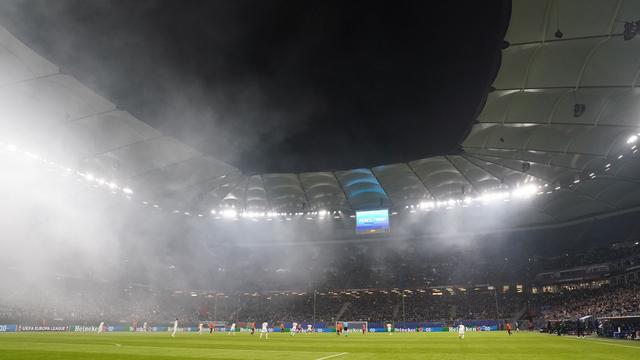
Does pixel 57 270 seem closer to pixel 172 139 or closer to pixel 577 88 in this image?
pixel 172 139

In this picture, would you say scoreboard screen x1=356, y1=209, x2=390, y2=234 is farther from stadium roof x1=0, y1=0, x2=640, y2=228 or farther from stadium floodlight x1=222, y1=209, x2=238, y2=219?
stadium floodlight x1=222, y1=209, x2=238, y2=219

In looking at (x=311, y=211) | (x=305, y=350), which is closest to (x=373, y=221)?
(x=311, y=211)

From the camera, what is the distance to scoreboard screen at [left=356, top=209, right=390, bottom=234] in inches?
1943

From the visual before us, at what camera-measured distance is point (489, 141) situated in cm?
3369

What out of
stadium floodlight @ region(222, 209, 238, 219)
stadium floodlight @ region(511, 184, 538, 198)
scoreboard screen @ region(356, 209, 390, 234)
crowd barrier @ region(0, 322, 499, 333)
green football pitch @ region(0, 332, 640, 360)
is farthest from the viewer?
stadium floodlight @ region(222, 209, 238, 219)

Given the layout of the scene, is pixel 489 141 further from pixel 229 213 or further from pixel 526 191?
pixel 229 213

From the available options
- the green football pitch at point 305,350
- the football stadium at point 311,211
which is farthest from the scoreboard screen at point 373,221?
the green football pitch at point 305,350

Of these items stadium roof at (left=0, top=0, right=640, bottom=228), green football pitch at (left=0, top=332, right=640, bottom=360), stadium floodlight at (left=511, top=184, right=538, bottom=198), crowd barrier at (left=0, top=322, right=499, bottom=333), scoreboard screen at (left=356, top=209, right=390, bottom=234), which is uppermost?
stadium roof at (left=0, top=0, right=640, bottom=228)

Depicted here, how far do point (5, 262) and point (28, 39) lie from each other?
812 inches

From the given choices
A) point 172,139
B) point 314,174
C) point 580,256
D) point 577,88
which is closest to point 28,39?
point 172,139

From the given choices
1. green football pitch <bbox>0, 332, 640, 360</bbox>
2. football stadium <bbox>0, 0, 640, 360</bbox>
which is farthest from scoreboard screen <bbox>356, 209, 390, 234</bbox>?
green football pitch <bbox>0, 332, 640, 360</bbox>

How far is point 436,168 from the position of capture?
140 ft

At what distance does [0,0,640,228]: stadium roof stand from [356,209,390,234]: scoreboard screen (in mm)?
2488

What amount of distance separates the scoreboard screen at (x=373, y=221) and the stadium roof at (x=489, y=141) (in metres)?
2.49
